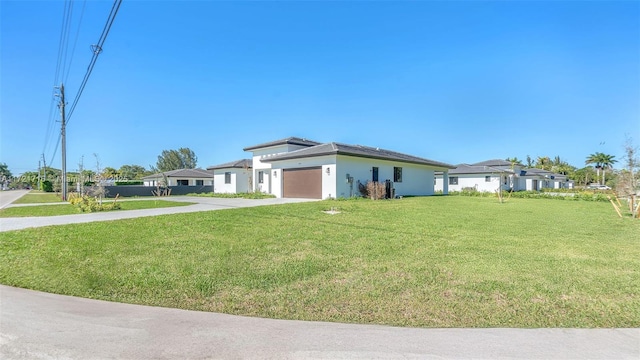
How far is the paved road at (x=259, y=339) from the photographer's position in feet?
9.32

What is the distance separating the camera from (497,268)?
5.38 meters

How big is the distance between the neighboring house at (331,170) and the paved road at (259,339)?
1553 centimetres

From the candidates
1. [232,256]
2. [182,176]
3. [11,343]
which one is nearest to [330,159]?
[232,256]

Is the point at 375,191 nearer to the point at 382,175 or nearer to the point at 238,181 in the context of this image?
the point at 382,175

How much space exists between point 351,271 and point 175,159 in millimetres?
75938

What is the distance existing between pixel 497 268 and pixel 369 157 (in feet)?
52.8

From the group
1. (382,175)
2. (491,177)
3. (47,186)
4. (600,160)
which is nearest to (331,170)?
(382,175)

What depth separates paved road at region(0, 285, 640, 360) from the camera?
112 inches

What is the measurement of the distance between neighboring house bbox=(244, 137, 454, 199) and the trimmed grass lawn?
10.9 meters

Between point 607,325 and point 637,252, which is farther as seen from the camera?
point 637,252

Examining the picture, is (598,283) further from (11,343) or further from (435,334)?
(11,343)

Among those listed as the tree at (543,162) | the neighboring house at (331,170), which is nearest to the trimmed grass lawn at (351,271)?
the neighboring house at (331,170)

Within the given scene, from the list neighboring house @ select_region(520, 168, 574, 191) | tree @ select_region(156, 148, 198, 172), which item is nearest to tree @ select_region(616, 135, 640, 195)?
neighboring house @ select_region(520, 168, 574, 191)

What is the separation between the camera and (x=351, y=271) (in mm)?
5281
